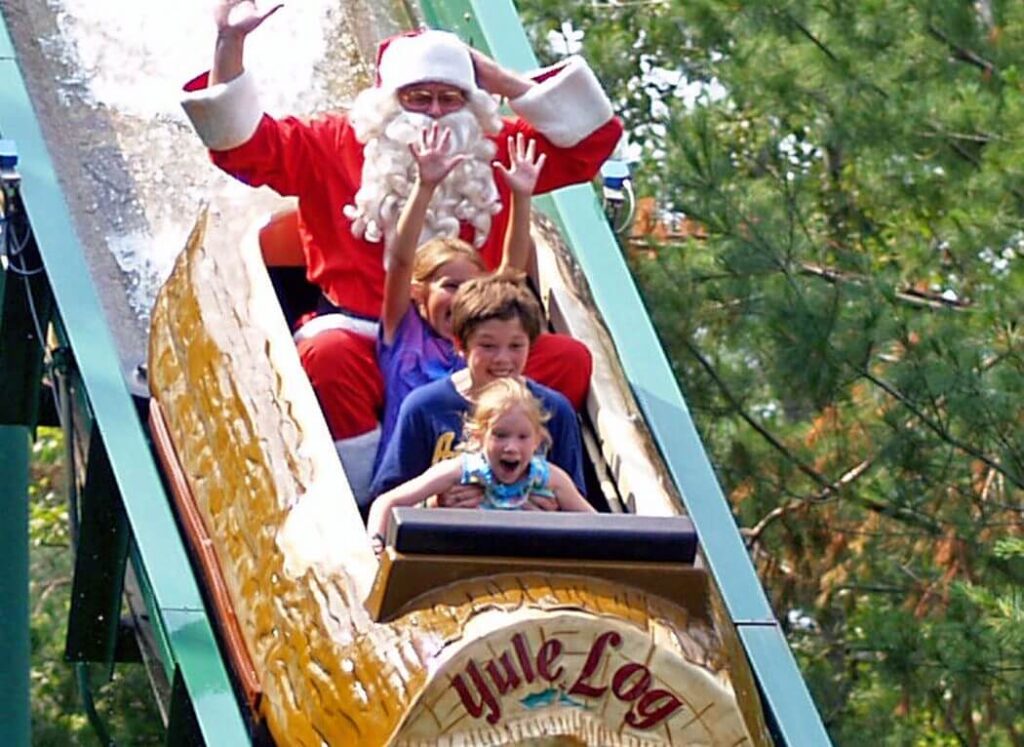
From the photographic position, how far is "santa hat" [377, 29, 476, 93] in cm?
627

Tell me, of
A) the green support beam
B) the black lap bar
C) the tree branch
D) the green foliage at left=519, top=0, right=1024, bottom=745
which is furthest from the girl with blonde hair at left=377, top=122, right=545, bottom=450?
the tree branch

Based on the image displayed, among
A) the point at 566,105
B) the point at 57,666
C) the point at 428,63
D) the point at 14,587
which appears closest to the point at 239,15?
the point at 428,63

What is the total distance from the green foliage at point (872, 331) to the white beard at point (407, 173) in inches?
69.1

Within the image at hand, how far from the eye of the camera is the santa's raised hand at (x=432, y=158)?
594cm

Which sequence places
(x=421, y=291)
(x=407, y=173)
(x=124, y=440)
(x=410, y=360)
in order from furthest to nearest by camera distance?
1. (x=407, y=173)
2. (x=124, y=440)
3. (x=421, y=291)
4. (x=410, y=360)

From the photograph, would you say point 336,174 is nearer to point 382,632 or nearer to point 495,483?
point 495,483

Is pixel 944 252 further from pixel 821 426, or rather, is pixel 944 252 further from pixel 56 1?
pixel 56 1

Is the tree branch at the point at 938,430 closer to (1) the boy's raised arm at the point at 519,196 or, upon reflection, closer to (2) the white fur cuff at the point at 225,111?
(1) the boy's raised arm at the point at 519,196

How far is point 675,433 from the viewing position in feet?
21.2

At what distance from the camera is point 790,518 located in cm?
875

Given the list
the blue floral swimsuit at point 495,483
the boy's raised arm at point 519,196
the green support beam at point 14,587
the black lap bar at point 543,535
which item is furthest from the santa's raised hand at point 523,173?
the green support beam at point 14,587

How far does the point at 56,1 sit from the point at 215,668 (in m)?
2.72

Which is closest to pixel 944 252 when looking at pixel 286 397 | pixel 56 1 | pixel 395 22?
pixel 395 22

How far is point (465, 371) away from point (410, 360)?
217 millimetres
